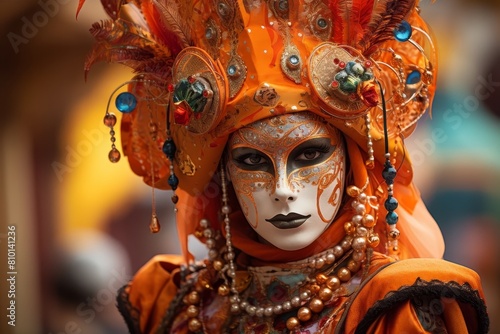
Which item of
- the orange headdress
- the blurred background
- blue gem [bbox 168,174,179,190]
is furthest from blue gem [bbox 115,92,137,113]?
the blurred background

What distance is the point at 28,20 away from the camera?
3381 millimetres

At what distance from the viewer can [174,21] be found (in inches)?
84.6

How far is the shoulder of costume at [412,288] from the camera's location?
5.96 ft

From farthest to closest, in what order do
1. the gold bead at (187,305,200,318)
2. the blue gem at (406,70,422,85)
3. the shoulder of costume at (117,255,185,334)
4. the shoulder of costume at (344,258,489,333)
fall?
the shoulder of costume at (117,255,185,334), the gold bead at (187,305,200,318), the blue gem at (406,70,422,85), the shoulder of costume at (344,258,489,333)

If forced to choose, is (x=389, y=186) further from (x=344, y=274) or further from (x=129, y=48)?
(x=129, y=48)

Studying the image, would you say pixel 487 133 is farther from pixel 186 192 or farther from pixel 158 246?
pixel 186 192

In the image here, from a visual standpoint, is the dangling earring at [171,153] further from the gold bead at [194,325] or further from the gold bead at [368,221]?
the gold bead at [368,221]

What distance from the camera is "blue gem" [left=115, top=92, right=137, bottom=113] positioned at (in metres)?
2.28

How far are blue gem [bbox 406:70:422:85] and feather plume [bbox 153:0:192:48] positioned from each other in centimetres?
55

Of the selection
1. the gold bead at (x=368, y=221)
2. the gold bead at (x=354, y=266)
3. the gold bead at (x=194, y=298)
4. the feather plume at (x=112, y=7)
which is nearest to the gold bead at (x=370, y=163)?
the gold bead at (x=368, y=221)

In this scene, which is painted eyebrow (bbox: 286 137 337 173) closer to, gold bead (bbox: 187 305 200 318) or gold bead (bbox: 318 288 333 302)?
gold bead (bbox: 318 288 333 302)

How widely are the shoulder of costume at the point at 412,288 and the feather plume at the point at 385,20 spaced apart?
526 millimetres

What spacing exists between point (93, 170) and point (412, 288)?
84.0 inches

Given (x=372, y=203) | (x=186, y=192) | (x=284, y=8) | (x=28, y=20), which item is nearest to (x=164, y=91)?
(x=186, y=192)
